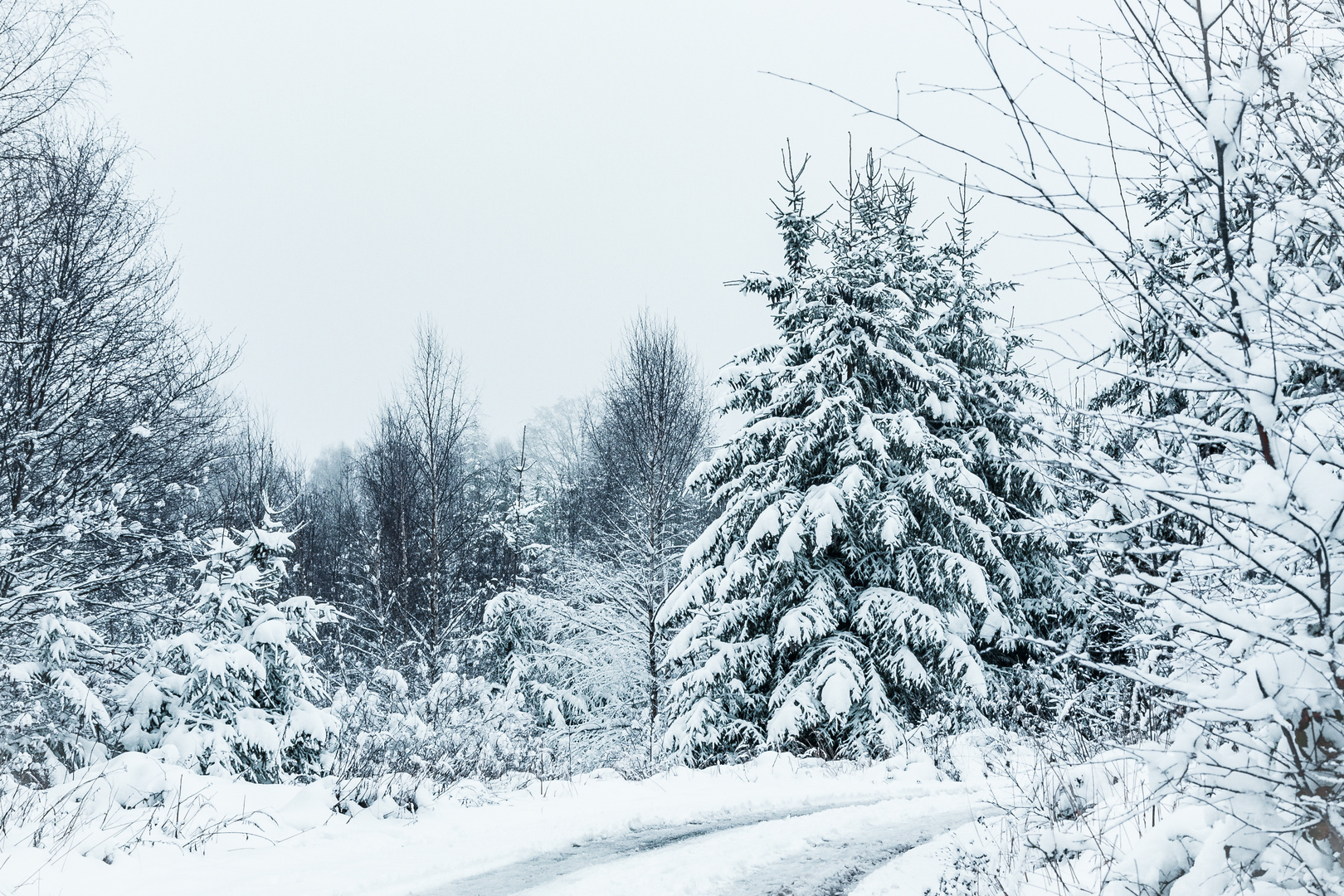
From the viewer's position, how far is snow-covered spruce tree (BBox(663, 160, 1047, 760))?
12742mm

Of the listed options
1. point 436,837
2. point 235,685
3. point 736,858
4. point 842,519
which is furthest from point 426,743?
point 842,519

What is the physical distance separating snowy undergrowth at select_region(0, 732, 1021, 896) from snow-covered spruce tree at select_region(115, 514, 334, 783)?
1.89 meters

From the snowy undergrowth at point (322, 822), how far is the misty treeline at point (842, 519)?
2.18ft

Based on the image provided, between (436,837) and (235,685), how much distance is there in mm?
4430

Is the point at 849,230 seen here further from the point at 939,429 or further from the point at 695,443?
the point at 695,443

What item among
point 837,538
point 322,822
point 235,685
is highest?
point 837,538

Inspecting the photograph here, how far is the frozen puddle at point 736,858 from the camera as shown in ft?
17.1

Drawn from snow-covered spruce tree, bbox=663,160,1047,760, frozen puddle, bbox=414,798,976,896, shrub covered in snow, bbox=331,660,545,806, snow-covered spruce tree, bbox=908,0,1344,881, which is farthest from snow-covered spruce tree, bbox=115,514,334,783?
snow-covered spruce tree, bbox=908,0,1344,881

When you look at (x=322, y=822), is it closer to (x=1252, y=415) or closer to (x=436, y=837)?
(x=436, y=837)

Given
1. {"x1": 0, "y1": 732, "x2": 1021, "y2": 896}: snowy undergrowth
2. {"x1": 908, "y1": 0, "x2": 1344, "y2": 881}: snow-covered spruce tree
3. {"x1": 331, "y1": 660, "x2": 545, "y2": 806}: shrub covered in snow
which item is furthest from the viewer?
→ {"x1": 331, "y1": 660, "x2": 545, "y2": 806}: shrub covered in snow

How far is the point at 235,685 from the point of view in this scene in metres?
9.71

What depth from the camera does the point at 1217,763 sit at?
257 centimetres

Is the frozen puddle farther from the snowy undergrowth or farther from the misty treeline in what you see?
the misty treeline

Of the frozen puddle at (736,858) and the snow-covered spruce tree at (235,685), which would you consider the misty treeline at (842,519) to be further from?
the frozen puddle at (736,858)
